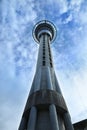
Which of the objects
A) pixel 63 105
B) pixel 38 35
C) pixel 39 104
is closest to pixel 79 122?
pixel 63 105

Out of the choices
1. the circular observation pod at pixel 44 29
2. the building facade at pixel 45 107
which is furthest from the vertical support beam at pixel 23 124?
the circular observation pod at pixel 44 29

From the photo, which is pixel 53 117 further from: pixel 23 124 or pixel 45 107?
pixel 23 124

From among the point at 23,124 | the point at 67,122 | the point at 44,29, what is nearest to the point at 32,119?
the point at 23,124

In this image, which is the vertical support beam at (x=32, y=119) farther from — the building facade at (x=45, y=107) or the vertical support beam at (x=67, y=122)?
the vertical support beam at (x=67, y=122)

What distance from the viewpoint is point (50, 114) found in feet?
91.5

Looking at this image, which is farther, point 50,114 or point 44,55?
point 44,55

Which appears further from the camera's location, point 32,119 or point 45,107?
point 45,107

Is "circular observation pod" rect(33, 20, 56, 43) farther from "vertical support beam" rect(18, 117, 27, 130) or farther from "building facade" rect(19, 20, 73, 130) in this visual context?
"vertical support beam" rect(18, 117, 27, 130)

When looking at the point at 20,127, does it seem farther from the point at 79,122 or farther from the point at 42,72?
the point at 79,122

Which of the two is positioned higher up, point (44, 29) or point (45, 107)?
point (44, 29)

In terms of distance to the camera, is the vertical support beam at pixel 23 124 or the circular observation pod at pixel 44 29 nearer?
the vertical support beam at pixel 23 124

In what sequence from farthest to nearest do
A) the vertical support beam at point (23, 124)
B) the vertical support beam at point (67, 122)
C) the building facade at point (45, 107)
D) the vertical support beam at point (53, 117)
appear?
the vertical support beam at point (23, 124), the vertical support beam at point (67, 122), the building facade at point (45, 107), the vertical support beam at point (53, 117)

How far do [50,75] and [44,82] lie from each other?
2.64 m

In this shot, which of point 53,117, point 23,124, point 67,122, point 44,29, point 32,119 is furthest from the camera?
point 44,29
